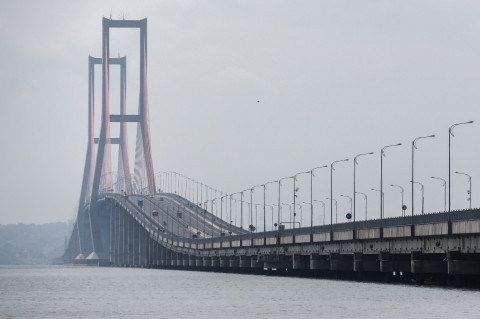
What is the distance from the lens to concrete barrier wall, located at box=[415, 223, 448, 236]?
334ft

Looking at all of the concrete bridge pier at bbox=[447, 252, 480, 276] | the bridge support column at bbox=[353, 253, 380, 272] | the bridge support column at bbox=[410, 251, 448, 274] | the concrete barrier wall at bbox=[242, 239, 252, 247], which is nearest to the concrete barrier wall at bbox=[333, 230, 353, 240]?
the bridge support column at bbox=[353, 253, 380, 272]

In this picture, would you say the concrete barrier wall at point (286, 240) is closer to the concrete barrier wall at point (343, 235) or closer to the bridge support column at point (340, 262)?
the bridge support column at point (340, 262)

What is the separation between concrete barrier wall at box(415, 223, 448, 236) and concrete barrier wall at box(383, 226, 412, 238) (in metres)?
1.77

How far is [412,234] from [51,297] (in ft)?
95.0

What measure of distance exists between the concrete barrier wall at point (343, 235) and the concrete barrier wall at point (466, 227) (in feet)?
88.8

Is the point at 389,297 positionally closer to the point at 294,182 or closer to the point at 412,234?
the point at 412,234

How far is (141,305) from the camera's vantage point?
88.0m

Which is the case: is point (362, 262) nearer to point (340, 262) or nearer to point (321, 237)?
point (340, 262)

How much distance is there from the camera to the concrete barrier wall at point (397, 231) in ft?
362

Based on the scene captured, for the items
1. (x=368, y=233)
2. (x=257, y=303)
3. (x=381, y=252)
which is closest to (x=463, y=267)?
(x=381, y=252)

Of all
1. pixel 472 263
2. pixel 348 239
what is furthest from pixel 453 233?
pixel 348 239

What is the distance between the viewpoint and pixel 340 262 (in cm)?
13512

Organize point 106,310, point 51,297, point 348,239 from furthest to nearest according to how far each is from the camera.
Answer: point 348,239, point 51,297, point 106,310

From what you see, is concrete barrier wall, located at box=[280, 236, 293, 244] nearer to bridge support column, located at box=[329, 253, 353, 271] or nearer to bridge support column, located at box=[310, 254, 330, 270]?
bridge support column, located at box=[310, 254, 330, 270]
